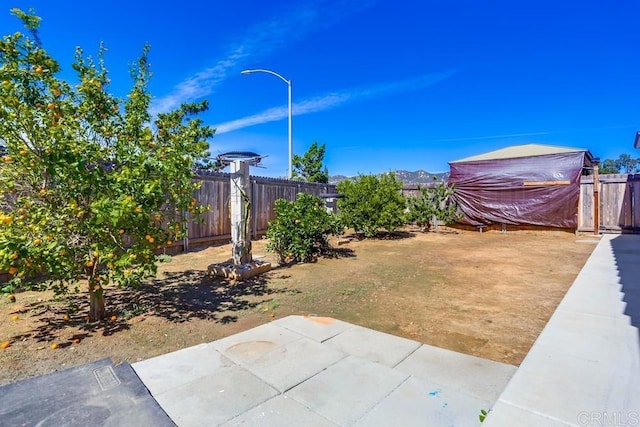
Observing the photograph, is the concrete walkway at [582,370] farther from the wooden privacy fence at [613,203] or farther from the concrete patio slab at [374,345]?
the wooden privacy fence at [613,203]

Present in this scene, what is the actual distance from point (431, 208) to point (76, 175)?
34.9 feet

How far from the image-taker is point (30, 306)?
148 inches

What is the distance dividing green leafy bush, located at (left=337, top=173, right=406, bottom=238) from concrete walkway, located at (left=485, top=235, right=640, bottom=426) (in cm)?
567

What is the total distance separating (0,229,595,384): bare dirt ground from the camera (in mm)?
2748

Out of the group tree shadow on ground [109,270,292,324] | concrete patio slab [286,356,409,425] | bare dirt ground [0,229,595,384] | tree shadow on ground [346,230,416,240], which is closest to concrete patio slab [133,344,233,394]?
bare dirt ground [0,229,595,384]

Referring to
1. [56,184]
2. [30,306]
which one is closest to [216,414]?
[56,184]

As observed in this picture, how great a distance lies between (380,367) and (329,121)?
15.9 metres

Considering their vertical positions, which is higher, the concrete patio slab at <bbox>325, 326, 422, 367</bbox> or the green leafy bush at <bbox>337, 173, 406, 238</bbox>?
the green leafy bush at <bbox>337, 173, 406, 238</bbox>

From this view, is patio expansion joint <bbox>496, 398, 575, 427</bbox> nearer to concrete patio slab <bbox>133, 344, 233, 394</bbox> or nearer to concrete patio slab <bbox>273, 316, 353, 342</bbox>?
concrete patio slab <bbox>273, 316, 353, 342</bbox>

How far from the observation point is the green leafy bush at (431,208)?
11.5m

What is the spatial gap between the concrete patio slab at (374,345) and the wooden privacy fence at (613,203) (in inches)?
410

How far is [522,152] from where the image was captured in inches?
466

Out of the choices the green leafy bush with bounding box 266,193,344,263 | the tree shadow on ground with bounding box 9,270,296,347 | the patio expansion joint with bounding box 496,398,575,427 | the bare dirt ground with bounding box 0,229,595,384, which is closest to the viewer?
the patio expansion joint with bounding box 496,398,575,427

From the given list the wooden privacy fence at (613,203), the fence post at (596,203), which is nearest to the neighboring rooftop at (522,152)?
the fence post at (596,203)
